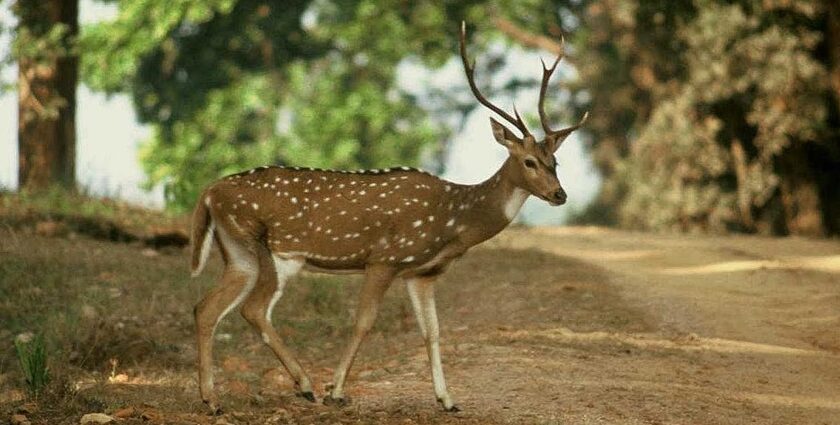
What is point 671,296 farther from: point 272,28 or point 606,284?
point 272,28

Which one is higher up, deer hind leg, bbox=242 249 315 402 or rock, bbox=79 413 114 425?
deer hind leg, bbox=242 249 315 402

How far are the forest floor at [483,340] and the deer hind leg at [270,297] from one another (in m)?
0.34

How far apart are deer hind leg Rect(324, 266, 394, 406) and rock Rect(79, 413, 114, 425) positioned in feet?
5.24

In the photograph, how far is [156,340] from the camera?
12.4m

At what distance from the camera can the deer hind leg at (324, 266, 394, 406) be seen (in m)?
9.23

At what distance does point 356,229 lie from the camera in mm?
9453

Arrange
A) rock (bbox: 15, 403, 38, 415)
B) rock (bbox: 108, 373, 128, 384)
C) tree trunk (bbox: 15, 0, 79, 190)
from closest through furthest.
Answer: rock (bbox: 15, 403, 38, 415) → rock (bbox: 108, 373, 128, 384) → tree trunk (bbox: 15, 0, 79, 190)

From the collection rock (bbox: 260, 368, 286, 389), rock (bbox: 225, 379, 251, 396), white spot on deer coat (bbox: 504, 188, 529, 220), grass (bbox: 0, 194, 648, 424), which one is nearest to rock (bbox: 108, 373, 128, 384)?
grass (bbox: 0, 194, 648, 424)

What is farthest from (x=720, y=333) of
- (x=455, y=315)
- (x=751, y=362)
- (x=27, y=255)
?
(x=27, y=255)

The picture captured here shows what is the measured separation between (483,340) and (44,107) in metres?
10.3

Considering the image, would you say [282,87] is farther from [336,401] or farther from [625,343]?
[336,401]

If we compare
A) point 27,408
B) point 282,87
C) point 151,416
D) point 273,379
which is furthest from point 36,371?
point 282,87

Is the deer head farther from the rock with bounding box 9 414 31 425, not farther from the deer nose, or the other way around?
the rock with bounding box 9 414 31 425

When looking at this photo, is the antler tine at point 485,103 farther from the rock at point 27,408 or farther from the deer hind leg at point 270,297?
the rock at point 27,408
